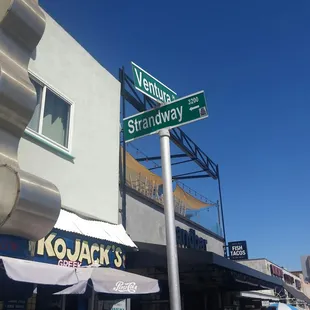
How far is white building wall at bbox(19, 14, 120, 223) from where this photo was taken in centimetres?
721

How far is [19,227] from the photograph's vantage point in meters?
5.72

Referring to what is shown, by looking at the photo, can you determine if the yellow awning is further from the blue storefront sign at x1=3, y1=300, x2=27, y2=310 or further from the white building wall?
the blue storefront sign at x1=3, y1=300, x2=27, y2=310

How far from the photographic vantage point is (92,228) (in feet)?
25.0

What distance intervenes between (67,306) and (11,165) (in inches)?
127

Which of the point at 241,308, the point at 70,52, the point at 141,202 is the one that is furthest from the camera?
the point at 241,308

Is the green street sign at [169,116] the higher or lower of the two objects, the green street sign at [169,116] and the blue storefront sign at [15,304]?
the higher

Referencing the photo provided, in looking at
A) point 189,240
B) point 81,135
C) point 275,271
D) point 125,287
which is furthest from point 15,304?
point 275,271

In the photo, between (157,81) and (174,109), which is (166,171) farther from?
(157,81)

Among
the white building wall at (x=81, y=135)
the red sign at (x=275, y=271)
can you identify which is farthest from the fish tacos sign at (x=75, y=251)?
the red sign at (x=275, y=271)

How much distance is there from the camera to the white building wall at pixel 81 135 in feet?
23.6

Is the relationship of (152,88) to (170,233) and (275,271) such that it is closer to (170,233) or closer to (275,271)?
(170,233)

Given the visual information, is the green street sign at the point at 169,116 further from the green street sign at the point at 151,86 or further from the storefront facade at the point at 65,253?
the storefront facade at the point at 65,253

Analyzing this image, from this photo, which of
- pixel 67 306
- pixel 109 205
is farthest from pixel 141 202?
pixel 67 306

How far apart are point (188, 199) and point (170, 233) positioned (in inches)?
405
